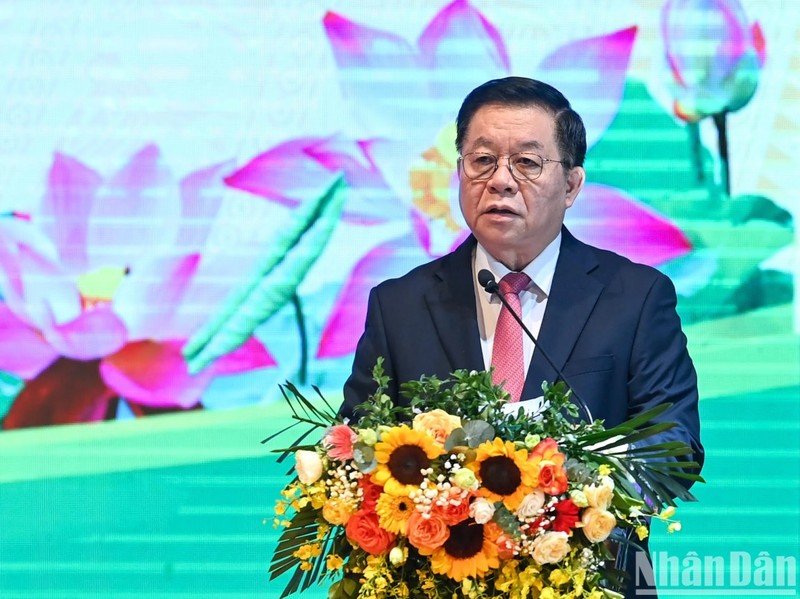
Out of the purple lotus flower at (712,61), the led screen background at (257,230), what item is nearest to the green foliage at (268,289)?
the led screen background at (257,230)

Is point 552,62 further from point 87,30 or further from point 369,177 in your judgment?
point 87,30

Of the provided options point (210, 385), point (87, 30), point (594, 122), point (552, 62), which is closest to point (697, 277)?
point (594, 122)

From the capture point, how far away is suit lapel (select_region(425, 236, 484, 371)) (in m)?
2.16

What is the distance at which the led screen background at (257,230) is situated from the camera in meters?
3.27

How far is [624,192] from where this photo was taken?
3.32 meters

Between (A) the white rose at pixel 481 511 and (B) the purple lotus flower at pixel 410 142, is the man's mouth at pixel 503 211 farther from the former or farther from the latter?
(B) the purple lotus flower at pixel 410 142

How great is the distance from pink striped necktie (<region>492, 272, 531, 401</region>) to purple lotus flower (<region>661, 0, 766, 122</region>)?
131 cm

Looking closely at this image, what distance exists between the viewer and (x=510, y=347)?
217cm

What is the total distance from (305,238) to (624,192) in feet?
3.08

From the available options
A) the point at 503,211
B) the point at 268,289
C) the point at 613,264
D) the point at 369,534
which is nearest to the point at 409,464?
the point at 369,534

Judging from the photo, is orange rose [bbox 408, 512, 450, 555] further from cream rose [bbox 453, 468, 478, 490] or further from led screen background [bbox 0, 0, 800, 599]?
led screen background [bbox 0, 0, 800, 599]

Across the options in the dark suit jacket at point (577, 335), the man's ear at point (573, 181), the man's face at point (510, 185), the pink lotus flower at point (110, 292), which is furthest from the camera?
the pink lotus flower at point (110, 292)

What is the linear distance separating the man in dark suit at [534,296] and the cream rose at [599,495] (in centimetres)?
52

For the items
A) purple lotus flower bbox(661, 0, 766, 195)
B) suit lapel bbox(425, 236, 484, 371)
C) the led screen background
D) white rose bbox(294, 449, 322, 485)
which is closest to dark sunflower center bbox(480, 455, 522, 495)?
white rose bbox(294, 449, 322, 485)
